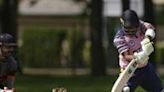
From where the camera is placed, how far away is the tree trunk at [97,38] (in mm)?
28641

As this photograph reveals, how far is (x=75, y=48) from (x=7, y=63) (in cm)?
2352

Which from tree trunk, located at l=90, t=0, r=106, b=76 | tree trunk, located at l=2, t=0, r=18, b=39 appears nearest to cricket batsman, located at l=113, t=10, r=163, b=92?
tree trunk, located at l=90, t=0, r=106, b=76

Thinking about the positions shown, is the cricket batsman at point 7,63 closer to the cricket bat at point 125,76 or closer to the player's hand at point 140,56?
the cricket bat at point 125,76

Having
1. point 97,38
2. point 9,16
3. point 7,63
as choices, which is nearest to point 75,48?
point 97,38

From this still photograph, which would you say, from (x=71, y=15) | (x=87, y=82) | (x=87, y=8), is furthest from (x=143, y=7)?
(x=71, y=15)

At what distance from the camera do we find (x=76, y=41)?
34875 mm

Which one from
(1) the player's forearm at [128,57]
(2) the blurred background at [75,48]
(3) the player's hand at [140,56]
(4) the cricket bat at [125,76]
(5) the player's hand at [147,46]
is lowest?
(2) the blurred background at [75,48]

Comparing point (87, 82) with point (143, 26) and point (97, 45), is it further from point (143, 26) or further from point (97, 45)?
point (143, 26)

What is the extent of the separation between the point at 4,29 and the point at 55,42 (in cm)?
597

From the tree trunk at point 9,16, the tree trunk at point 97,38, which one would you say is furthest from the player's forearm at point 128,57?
the tree trunk at point 9,16

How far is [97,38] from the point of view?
96.0ft

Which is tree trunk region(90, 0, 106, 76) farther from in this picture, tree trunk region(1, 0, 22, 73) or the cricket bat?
the cricket bat

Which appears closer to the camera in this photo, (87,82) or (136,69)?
(136,69)

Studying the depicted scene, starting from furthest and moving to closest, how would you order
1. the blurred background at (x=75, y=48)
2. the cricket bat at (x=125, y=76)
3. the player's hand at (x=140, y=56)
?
the blurred background at (x=75, y=48) → the player's hand at (x=140, y=56) → the cricket bat at (x=125, y=76)
